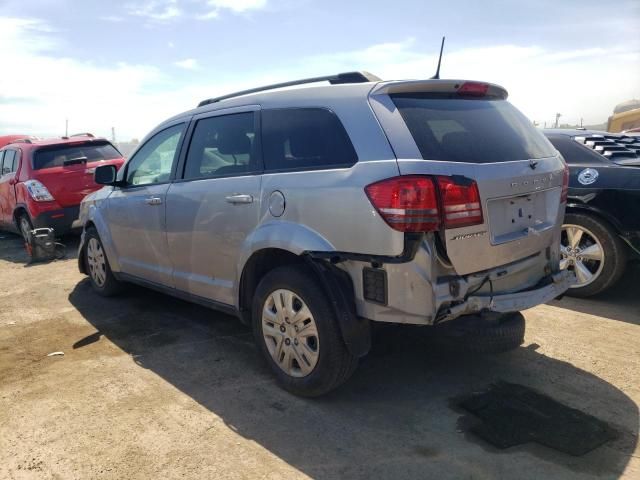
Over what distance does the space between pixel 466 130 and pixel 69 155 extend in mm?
7377

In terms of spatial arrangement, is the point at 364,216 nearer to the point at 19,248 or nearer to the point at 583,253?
the point at 583,253

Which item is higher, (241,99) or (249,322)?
(241,99)

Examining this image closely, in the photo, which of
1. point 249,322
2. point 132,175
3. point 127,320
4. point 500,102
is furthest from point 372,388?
point 132,175

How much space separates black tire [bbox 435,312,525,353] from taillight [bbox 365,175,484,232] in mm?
639

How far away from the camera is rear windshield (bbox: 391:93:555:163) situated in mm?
2881

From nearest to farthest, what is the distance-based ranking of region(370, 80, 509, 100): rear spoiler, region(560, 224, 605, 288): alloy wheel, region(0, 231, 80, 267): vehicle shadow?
region(370, 80, 509, 100): rear spoiler < region(560, 224, 605, 288): alloy wheel < region(0, 231, 80, 267): vehicle shadow

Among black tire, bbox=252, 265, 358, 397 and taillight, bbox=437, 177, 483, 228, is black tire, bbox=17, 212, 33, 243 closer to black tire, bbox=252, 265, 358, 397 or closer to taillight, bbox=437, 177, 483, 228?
black tire, bbox=252, 265, 358, 397

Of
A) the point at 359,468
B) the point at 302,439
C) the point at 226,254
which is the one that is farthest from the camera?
the point at 226,254

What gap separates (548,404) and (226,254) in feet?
7.44

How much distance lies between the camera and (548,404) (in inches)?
125

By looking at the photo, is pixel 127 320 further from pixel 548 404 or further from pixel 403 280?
pixel 548 404

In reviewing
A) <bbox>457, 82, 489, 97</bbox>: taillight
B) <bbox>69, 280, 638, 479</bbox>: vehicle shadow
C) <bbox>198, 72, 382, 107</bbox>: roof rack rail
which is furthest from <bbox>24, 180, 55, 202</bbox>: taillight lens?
<bbox>457, 82, 489, 97</bbox>: taillight

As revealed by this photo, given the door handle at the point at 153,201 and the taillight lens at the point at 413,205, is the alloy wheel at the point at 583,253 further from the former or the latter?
the door handle at the point at 153,201

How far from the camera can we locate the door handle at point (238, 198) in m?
3.49
